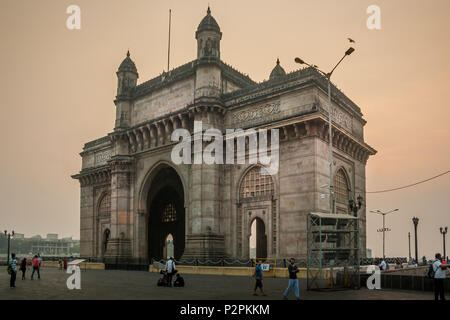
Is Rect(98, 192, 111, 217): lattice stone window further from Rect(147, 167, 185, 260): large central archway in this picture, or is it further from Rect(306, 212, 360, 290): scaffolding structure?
Rect(306, 212, 360, 290): scaffolding structure

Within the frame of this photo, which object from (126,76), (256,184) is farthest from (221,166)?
(126,76)

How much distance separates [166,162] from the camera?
39.2m

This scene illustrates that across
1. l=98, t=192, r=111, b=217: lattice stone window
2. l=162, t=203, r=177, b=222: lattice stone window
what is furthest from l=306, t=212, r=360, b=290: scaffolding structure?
l=98, t=192, r=111, b=217: lattice stone window

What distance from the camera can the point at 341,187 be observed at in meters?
35.7

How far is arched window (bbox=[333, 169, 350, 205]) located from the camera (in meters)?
34.7

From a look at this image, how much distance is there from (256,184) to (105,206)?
78.0 ft

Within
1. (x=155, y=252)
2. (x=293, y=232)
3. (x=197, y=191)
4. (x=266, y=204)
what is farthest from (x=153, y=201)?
(x=293, y=232)

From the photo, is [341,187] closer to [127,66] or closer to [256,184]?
[256,184]

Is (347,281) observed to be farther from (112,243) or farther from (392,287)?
(112,243)

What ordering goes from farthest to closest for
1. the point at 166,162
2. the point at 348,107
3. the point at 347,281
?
1. the point at 166,162
2. the point at 348,107
3. the point at 347,281

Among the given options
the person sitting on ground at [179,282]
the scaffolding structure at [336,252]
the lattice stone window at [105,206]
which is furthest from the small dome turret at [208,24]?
the lattice stone window at [105,206]

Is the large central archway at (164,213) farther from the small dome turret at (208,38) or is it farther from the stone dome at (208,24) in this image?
the stone dome at (208,24)

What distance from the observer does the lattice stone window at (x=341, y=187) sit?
34.7 metres
